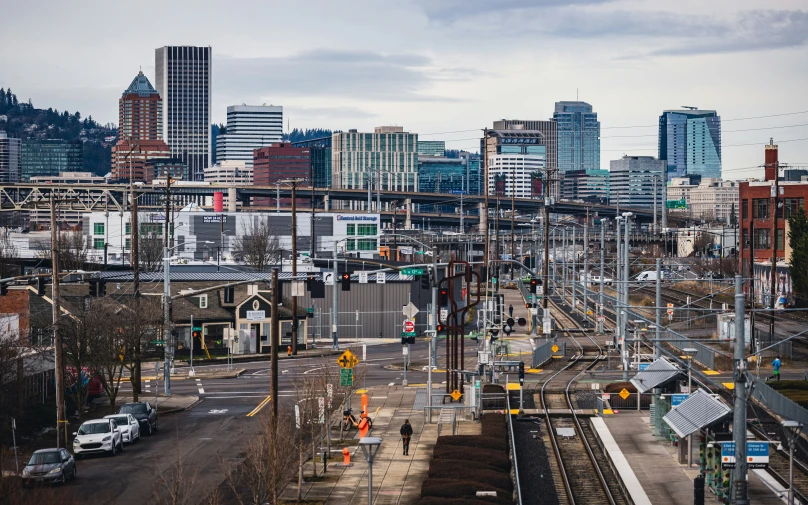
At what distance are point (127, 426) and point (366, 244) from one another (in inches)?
4965

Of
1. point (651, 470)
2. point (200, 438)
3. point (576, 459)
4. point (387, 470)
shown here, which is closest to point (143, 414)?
point (200, 438)

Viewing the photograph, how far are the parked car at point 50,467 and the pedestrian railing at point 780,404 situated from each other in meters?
25.7

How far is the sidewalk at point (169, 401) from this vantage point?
54719 mm

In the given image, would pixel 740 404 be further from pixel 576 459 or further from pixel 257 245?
pixel 257 245

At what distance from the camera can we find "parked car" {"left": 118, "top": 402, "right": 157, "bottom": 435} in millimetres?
47469

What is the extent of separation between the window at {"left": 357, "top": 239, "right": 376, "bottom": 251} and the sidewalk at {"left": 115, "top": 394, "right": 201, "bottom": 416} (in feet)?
363

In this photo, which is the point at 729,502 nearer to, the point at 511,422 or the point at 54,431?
the point at 511,422

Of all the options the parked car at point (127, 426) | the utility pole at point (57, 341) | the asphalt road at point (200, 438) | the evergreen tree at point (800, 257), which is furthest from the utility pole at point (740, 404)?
the evergreen tree at point (800, 257)

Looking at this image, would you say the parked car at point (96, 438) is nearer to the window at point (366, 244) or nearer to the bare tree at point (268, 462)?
the bare tree at point (268, 462)

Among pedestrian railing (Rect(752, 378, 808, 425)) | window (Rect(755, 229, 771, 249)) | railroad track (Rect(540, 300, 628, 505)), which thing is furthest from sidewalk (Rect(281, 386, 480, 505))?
window (Rect(755, 229, 771, 249))

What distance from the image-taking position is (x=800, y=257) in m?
85.9

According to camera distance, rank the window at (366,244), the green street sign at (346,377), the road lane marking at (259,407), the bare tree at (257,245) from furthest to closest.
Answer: the window at (366,244) < the bare tree at (257,245) < the road lane marking at (259,407) < the green street sign at (346,377)

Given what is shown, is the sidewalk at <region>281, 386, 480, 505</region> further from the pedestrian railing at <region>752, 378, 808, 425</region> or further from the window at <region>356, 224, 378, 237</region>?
the window at <region>356, 224, 378, 237</region>

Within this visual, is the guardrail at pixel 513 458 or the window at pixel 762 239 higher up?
the window at pixel 762 239
